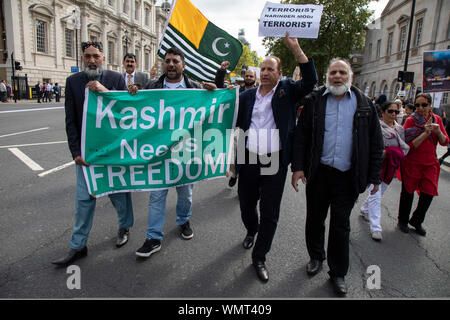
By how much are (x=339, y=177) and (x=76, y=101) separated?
2668 mm

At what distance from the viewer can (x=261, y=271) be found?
2861mm

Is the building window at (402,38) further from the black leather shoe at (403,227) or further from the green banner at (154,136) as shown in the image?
the green banner at (154,136)

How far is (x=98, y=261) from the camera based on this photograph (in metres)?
3.02

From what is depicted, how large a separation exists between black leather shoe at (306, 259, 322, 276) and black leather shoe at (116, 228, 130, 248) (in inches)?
77.6

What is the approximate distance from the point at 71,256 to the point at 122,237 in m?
0.57

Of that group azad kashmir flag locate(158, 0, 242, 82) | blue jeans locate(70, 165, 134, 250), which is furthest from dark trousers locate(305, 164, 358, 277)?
azad kashmir flag locate(158, 0, 242, 82)

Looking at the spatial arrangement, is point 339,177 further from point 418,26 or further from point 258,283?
point 418,26

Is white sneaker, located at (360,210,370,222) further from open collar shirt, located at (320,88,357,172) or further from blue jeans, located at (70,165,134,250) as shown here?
blue jeans, located at (70,165,134,250)

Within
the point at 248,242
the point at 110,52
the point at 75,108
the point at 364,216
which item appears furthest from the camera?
the point at 110,52

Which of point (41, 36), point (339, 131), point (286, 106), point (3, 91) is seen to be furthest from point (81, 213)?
point (41, 36)

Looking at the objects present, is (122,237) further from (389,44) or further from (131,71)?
(389,44)

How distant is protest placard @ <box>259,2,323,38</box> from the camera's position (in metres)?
3.15

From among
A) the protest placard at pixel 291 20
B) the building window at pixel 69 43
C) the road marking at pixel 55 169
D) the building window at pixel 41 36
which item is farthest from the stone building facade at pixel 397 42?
the building window at pixel 69 43

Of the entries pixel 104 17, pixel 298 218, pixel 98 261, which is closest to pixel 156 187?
pixel 98 261
